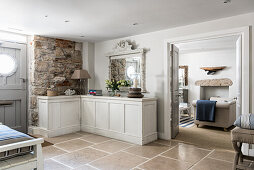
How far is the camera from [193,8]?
3053 mm

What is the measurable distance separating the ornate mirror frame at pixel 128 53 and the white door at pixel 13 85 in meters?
2.11

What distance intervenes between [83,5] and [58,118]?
2787 mm

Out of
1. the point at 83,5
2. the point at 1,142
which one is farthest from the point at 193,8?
the point at 1,142

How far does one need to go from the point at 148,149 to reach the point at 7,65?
3569 mm

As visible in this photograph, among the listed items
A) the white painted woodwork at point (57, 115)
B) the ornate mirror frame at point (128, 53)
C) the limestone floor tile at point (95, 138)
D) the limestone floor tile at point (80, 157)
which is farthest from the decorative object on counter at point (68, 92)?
the limestone floor tile at point (80, 157)

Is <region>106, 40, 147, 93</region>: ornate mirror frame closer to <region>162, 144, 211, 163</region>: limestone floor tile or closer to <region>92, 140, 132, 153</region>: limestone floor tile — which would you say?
<region>92, 140, 132, 153</region>: limestone floor tile

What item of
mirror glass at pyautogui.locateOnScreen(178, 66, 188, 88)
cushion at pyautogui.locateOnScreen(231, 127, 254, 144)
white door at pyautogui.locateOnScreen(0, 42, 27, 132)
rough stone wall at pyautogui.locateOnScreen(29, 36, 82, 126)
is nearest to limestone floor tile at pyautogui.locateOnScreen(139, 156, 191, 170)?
cushion at pyautogui.locateOnScreen(231, 127, 254, 144)

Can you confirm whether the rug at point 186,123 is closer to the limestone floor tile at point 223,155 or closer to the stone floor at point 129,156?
the stone floor at point 129,156

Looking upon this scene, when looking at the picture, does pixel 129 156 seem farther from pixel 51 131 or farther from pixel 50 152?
pixel 51 131

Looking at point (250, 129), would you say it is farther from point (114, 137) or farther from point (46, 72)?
point (46, 72)

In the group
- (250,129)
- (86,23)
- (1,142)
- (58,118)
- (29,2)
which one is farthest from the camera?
(58,118)

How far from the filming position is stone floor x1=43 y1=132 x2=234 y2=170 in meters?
2.91

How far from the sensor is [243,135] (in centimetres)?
223

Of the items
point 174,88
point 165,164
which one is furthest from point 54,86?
point 165,164
